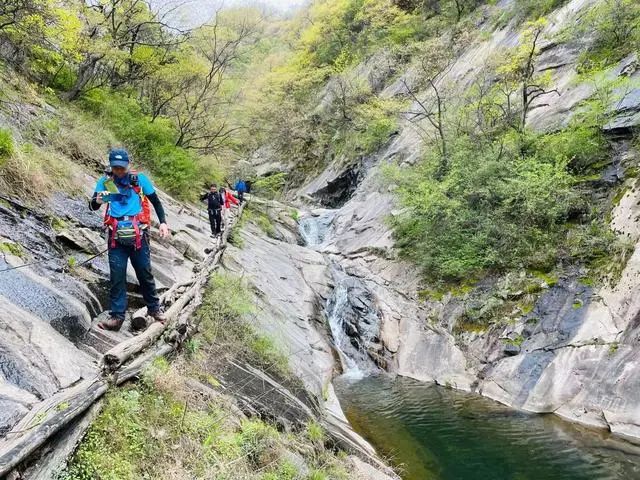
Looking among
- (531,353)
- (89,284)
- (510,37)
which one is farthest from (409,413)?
(510,37)

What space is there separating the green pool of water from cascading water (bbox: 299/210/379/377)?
2.12 meters

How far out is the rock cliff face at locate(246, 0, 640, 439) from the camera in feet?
28.9

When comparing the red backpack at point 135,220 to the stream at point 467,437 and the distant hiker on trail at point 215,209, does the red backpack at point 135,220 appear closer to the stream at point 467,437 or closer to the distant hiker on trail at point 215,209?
the stream at point 467,437

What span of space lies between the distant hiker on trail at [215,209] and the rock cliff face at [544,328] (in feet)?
7.84

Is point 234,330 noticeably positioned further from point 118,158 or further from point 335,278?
point 335,278

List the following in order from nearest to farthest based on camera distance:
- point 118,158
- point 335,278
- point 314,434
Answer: point 118,158 → point 314,434 → point 335,278

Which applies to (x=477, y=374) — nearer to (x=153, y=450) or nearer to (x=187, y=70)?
(x=153, y=450)

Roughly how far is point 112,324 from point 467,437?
6726 mm

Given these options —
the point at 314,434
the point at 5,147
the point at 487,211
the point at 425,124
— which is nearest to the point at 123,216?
the point at 5,147

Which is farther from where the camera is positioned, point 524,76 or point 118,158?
point 524,76

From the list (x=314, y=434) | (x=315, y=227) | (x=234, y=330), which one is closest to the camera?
(x=314, y=434)

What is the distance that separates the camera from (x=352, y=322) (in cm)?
1422

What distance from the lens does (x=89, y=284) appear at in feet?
20.2

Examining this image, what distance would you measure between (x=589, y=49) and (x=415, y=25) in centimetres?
1756
